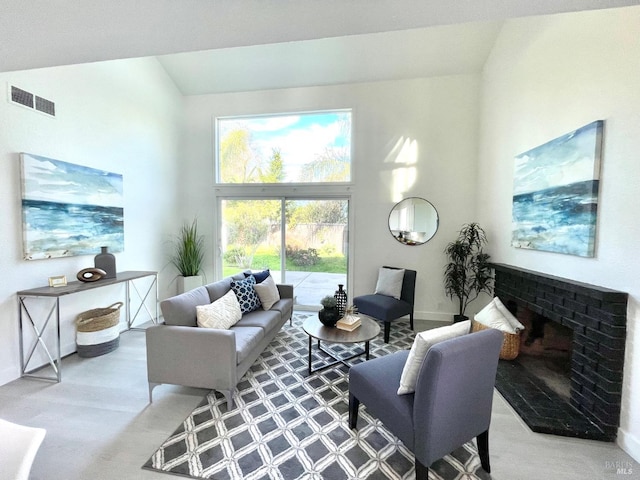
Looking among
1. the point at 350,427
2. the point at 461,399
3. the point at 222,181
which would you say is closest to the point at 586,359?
the point at 461,399

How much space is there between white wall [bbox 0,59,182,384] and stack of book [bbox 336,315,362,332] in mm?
3041

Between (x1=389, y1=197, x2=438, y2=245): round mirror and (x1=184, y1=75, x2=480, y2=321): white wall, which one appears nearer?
(x1=184, y1=75, x2=480, y2=321): white wall

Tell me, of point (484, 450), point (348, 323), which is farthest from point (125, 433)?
point (484, 450)

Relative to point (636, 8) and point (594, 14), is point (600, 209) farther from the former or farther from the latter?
point (594, 14)

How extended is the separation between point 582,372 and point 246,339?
8.91 feet

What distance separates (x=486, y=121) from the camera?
3.90m

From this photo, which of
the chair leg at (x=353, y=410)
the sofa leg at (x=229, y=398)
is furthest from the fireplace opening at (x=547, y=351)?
the sofa leg at (x=229, y=398)

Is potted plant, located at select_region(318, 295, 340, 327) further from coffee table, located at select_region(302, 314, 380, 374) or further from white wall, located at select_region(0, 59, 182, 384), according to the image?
white wall, located at select_region(0, 59, 182, 384)

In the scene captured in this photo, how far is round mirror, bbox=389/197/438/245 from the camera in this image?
4.30 m

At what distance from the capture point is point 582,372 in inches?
81.7

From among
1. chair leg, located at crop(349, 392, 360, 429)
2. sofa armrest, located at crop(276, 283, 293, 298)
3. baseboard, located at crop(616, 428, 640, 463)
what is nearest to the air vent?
sofa armrest, located at crop(276, 283, 293, 298)

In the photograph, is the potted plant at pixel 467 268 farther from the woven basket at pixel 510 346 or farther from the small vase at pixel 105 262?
the small vase at pixel 105 262

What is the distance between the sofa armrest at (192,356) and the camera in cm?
212

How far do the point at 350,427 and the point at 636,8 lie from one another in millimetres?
3381
